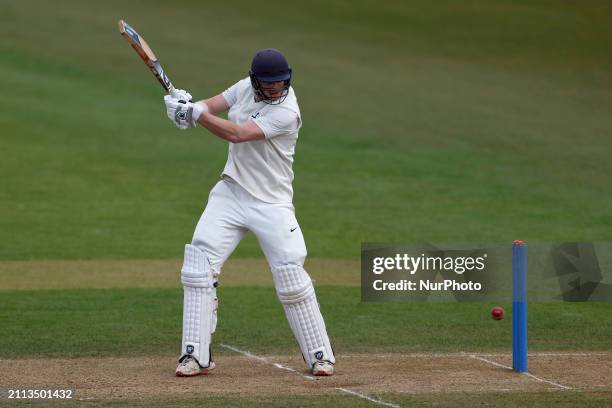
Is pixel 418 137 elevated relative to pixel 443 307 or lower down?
elevated

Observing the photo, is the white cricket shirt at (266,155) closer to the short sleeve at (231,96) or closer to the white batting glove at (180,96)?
the short sleeve at (231,96)

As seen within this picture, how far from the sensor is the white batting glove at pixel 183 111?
802 centimetres

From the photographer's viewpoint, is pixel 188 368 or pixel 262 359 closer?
pixel 188 368

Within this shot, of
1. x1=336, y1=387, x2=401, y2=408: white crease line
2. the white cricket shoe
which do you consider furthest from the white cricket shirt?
x1=336, y1=387, x2=401, y2=408: white crease line

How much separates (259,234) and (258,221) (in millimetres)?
103

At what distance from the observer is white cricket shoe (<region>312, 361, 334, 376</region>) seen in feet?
27.2

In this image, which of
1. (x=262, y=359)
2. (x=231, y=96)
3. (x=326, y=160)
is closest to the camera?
(x=231, y=96)

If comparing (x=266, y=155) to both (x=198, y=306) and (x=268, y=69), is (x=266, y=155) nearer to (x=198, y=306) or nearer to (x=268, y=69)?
(x=268, y=69)

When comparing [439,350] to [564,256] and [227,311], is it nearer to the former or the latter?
[564,256]

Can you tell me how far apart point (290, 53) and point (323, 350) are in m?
20.4

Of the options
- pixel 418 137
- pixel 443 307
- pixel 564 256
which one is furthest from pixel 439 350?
pixel 418 137

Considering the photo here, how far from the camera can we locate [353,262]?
49.9ft

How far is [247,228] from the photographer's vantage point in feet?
27.9

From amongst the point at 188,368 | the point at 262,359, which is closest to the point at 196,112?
the point at 188,368
